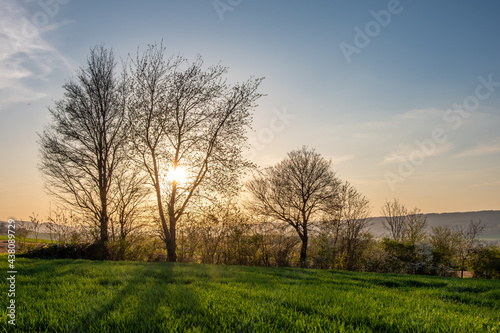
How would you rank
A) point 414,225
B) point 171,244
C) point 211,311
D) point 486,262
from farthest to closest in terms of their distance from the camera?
point 414,225
point 486,262
point 171,244
point 211,311

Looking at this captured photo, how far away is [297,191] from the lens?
1212 inches

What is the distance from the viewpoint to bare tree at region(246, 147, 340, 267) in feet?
97.9

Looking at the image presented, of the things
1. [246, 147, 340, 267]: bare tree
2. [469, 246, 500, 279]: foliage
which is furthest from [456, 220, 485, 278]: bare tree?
[246, 147, 340, 267]: bare tree

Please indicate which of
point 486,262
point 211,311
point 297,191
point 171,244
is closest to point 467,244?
point 486,262

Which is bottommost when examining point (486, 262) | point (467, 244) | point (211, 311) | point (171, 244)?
point (486, 262)

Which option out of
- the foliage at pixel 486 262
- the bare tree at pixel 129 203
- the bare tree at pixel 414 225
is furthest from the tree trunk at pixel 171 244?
the bare tree at pixel 414 225

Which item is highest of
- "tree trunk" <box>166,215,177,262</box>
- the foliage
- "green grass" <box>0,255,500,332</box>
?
"green grass" <box>0,255,500,332</box>

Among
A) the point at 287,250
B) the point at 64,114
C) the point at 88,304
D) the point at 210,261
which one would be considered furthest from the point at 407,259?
the point at 64,114

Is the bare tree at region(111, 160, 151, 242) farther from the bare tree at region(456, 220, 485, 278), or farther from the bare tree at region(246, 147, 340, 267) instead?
the bare tree at region(456, 220, 485, 278)

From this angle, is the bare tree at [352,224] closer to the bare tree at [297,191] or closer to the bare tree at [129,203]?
the bare tree at [297,191]

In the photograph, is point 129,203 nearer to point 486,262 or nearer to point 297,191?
point 297,191

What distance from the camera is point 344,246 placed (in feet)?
82.1

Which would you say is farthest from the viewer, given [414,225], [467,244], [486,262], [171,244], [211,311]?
[414,225]

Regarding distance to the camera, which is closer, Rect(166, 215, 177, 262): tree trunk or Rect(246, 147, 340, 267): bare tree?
Rect(166, 215, 177, 262): tree trunk
